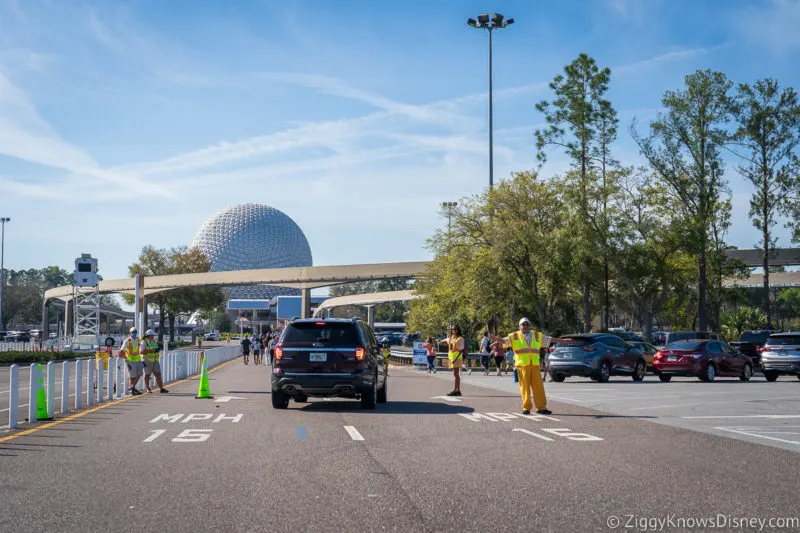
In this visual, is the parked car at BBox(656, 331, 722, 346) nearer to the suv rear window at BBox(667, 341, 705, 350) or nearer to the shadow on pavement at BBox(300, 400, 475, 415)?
the suv rear window at BBox(667, 341, 705, 350)

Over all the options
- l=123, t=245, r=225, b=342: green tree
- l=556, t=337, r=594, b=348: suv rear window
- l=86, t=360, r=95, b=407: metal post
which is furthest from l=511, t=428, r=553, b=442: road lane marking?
l=123, t=245, r=225, b=342: green tree

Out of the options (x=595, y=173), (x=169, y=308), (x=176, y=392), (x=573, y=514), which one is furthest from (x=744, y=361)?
(x=169, y=308)

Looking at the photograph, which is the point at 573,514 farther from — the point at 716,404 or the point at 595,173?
the point at 595,173

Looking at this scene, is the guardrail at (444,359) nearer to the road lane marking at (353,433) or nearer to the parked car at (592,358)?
the parked car at (592,358)

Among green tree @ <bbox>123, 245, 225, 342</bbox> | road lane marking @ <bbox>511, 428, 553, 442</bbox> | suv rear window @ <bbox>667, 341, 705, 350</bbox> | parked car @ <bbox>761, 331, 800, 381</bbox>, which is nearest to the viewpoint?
road lane marking @ <bbox>511, 428, 553, 442</bbox>

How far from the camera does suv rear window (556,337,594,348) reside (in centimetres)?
2975

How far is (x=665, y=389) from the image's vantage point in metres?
25.7

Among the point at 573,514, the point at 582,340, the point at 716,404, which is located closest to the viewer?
the point at 573,514

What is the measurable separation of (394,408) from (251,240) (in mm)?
135594

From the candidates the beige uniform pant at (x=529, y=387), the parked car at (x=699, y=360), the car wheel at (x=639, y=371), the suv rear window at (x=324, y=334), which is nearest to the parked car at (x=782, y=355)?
the parked car at (x=699, y=360)

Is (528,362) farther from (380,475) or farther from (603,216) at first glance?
(603,216)

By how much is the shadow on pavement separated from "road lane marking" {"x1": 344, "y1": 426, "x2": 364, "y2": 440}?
3.08 metres

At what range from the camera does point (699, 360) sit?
29.9 metres

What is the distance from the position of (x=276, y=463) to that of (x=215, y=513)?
2.92 metres
